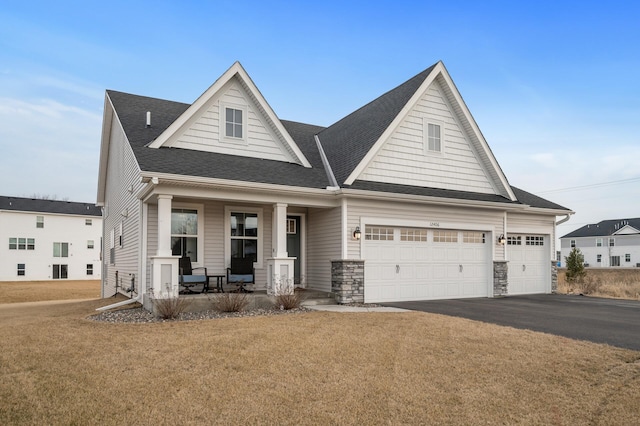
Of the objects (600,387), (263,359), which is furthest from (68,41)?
(600,387)

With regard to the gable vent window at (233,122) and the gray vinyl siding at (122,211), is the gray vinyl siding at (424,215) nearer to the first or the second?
the gable vent window at (233,122)

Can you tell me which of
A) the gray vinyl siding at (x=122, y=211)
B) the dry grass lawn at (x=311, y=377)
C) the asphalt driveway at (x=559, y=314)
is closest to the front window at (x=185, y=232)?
the gray vinyl siding at (x=122, y=211)

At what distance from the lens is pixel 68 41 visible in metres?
15.0

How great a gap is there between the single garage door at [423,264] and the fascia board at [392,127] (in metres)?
1.71

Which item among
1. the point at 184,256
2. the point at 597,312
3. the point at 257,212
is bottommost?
the point at 597,312

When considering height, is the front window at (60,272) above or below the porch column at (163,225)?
below

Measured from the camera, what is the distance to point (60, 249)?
4034 cm

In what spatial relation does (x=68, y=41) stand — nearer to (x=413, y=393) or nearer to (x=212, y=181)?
(x=212, y=181)

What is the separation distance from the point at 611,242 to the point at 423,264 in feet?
182

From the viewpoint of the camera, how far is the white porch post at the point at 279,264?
11438 mm

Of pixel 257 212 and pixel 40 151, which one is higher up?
pixel 40 151

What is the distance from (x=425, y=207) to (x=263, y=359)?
9.01m

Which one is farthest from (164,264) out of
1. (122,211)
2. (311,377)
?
(311,377)

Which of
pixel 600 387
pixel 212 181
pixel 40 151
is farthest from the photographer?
pixel 40 151
